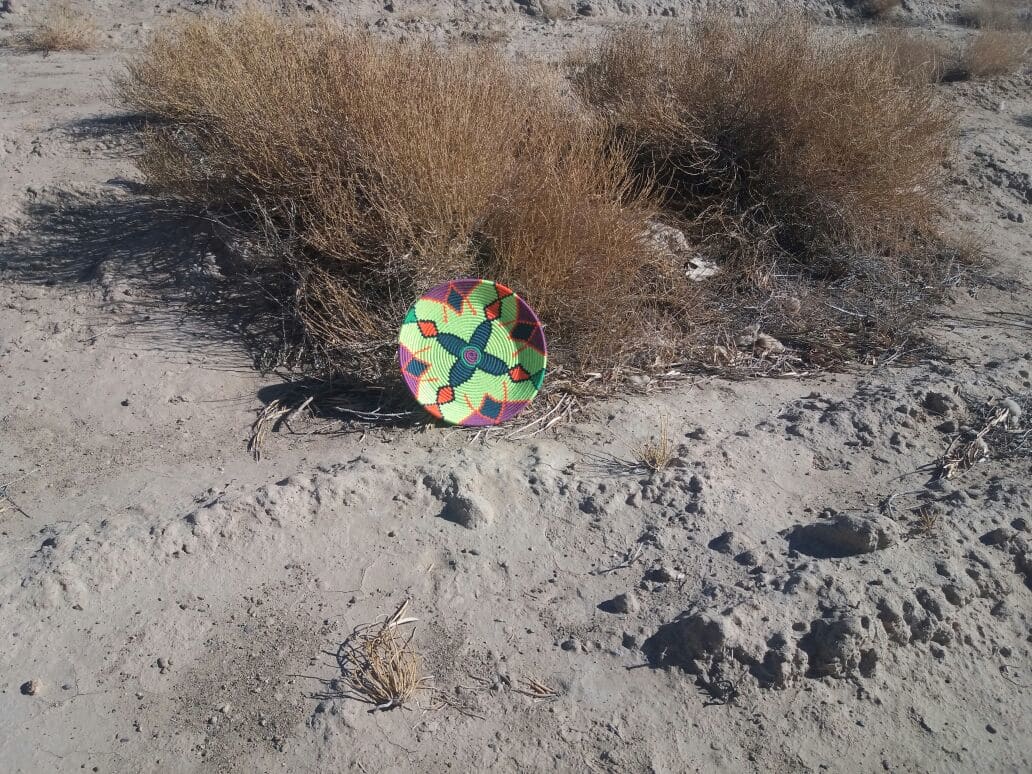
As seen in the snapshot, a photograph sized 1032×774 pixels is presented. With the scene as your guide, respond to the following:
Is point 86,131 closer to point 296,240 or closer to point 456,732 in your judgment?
point 296,240

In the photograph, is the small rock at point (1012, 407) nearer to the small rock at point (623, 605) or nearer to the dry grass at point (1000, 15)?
the small rock at point (623, 605)

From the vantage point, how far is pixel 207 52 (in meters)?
5.91

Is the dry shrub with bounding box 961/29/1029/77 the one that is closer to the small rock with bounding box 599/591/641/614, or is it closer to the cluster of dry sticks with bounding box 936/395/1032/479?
the cluster of dry sticks with bounding box 936/395/1032/479

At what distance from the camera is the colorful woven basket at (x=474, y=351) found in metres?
3.88

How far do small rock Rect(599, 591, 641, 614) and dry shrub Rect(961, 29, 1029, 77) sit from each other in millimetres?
8225

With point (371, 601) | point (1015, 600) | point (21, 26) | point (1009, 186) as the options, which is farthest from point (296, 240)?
point (21, 26)

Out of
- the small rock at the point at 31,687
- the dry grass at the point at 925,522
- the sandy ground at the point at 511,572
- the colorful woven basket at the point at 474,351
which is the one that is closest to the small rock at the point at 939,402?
the sandy ground at the point at 511,572

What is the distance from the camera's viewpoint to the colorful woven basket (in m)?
3.88

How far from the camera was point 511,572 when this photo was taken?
10.6 ft

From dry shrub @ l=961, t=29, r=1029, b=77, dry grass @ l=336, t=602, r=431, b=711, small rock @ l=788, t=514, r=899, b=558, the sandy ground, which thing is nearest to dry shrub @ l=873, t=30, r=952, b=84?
dry shrub @ l=961, t=29, r=1029, b=77

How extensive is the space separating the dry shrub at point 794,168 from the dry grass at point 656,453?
1.45 m

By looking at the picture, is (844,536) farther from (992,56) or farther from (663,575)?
(992,56)

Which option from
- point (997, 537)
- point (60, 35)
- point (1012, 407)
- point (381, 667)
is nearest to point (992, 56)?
point (1012, 407)

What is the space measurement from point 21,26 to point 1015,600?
1141cm
